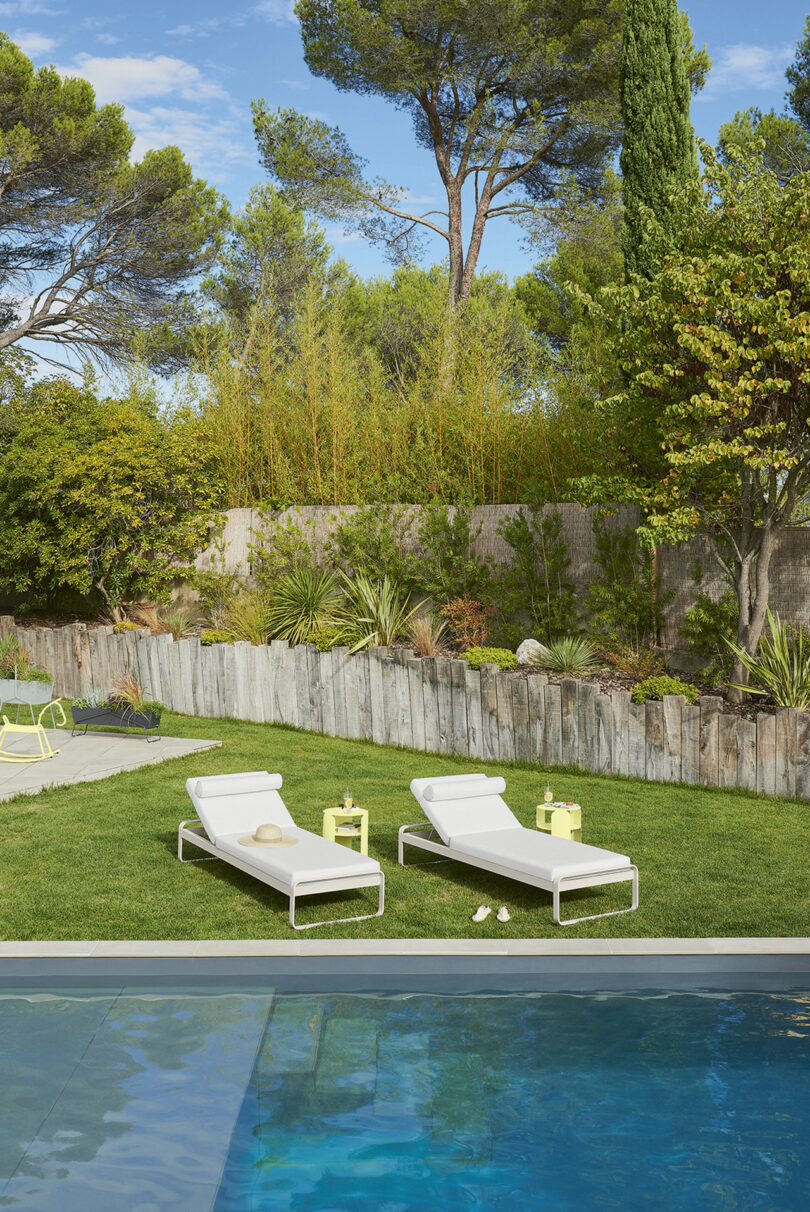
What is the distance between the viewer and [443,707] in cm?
1040

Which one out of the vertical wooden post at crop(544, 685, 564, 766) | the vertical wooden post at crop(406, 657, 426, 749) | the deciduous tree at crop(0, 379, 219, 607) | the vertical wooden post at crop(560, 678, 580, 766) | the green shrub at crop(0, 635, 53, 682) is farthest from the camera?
the deciduous tree at crop(0, 379, 219, 607)

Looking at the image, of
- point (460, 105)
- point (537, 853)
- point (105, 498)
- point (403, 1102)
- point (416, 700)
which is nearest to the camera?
point (403, 1102)

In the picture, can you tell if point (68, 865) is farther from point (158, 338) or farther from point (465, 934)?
point (158, 338)

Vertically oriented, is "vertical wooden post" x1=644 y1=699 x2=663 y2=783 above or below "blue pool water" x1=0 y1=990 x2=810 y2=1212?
above

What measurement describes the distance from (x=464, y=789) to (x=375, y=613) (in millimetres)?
4817

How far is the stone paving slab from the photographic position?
29.6 ft

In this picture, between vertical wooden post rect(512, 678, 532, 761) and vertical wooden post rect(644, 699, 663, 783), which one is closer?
vertical wooden post rect(644, 699, 663, 783)

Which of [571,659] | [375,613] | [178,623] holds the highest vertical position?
[375,613]

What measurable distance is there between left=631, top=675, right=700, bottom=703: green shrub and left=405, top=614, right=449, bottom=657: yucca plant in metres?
2.49

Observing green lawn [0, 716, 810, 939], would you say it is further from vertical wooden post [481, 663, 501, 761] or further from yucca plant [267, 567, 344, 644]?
yucca plant [267, 567, 344, 644]

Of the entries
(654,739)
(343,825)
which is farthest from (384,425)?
(343,825)

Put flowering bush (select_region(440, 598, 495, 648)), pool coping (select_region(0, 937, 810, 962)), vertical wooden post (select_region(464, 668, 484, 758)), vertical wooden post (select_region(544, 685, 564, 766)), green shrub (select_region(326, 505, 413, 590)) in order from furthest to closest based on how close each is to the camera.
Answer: green shrub (select_region(326, 505, 413, 590)), flowering bush (select_region(440, 598, 495, 648)), vertical wooden post (select_region(464, 668, 484, 758)), vertical wooden post (select_region(544, 685, 564, 766)), pool coping (select_region(0, 937, 810, 962))

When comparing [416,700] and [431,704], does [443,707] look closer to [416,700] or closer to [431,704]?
[431,704]

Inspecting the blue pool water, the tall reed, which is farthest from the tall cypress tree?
the blue pool water
